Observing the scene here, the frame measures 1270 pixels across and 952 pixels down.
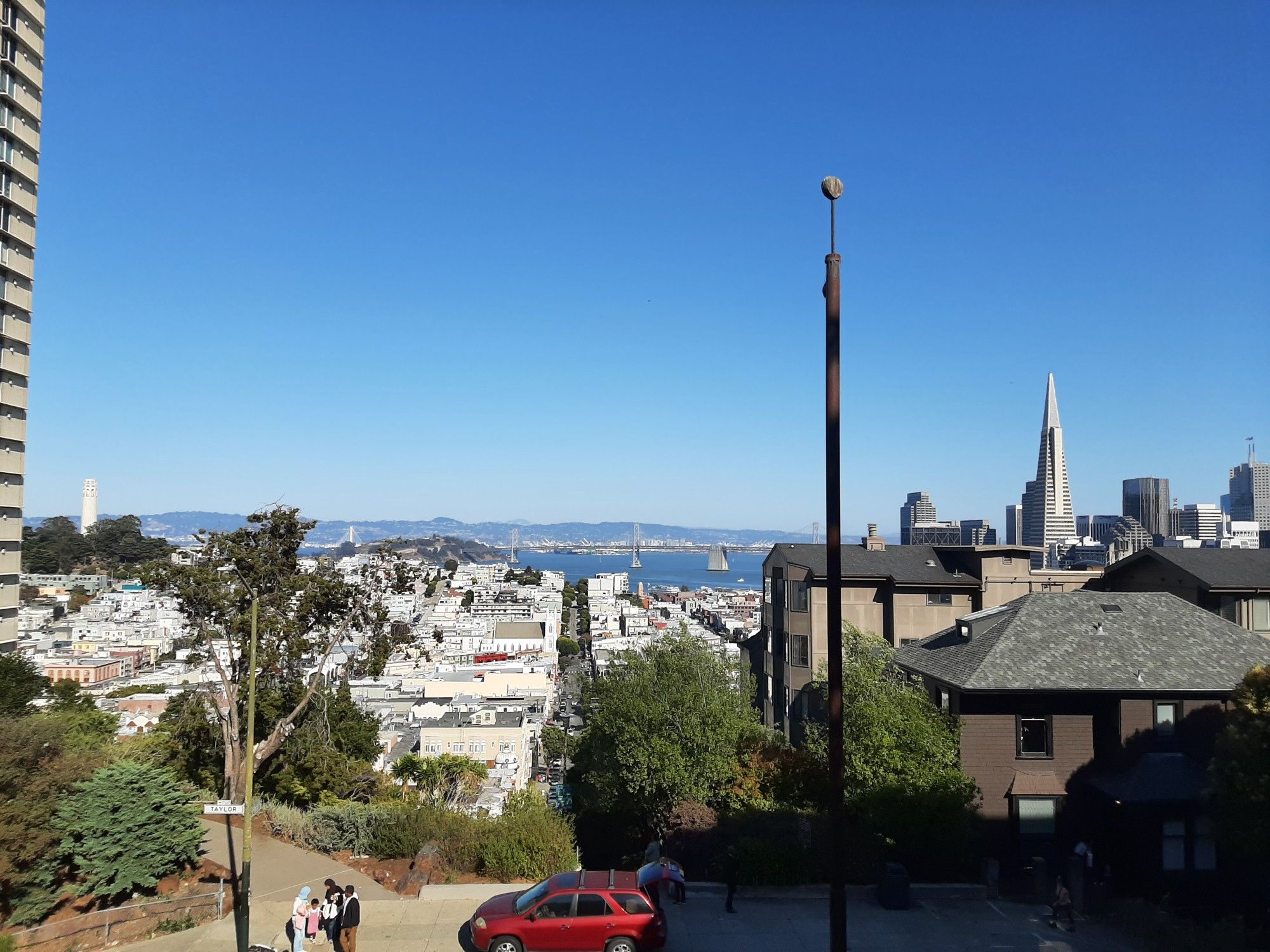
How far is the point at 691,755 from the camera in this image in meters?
20.6

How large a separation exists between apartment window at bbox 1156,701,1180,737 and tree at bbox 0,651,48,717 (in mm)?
29300

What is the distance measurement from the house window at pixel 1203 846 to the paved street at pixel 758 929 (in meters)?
4.54

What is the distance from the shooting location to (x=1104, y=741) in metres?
19.3

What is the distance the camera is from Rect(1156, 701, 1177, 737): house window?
1902cm

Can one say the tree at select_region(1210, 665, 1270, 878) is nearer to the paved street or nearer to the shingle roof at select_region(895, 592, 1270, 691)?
the paved street

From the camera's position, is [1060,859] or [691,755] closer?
[1060,859]

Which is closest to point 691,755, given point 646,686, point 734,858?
point 646,686

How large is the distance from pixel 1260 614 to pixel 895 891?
50.7 feet

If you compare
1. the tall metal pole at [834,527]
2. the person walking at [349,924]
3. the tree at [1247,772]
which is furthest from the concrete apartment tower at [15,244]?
the tree at [1247,772]

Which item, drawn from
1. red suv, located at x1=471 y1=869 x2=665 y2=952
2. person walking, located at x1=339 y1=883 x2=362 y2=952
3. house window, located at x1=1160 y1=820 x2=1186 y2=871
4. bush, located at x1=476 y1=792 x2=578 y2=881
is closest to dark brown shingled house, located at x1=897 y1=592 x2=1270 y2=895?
house window, located at x1=1160 y1=820 x2=1186 y2=871

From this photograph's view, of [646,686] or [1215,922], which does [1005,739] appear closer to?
[1215,922]

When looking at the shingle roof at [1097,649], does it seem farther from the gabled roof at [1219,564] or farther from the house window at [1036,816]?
the house window at [1036,816]

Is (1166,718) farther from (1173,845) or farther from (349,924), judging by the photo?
(349,924)

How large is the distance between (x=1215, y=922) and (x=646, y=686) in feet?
40.9
